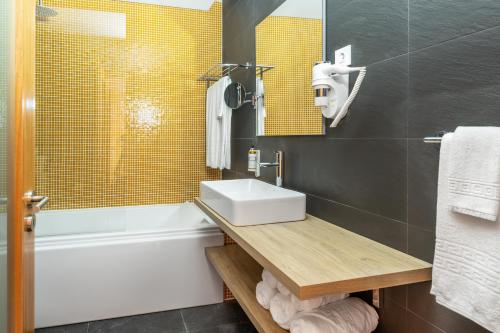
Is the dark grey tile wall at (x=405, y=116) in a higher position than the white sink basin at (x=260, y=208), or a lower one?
higher

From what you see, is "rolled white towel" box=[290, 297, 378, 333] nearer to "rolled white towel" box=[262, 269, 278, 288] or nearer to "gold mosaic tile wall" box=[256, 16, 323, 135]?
"rolled white towel" box=[262, 269, 278, 288]

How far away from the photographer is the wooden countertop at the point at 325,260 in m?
1.11

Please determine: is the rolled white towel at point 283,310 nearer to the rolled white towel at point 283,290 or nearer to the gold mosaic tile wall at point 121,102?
the rolled white towel at point 283,290

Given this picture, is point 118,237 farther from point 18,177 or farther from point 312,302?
point 312,302

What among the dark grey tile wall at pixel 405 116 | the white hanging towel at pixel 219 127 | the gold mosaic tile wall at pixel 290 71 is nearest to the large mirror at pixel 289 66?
the gold mosaic tile wall at pixel 290 71

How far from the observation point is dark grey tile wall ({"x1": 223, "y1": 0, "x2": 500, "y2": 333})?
110 cm

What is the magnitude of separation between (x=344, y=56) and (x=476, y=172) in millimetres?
899

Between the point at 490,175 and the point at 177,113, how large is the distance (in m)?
3.03

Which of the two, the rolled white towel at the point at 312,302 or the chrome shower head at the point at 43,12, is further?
the chrome shower head at the point at 43,12

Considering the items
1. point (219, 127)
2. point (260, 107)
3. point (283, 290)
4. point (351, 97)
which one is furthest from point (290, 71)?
point (283, 290)

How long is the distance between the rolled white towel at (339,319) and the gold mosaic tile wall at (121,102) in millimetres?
2376

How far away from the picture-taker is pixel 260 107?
8.86 feet

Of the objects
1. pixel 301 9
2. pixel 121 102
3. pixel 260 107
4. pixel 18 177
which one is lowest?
pixel 18 177

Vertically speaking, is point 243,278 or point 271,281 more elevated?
point 271,281
